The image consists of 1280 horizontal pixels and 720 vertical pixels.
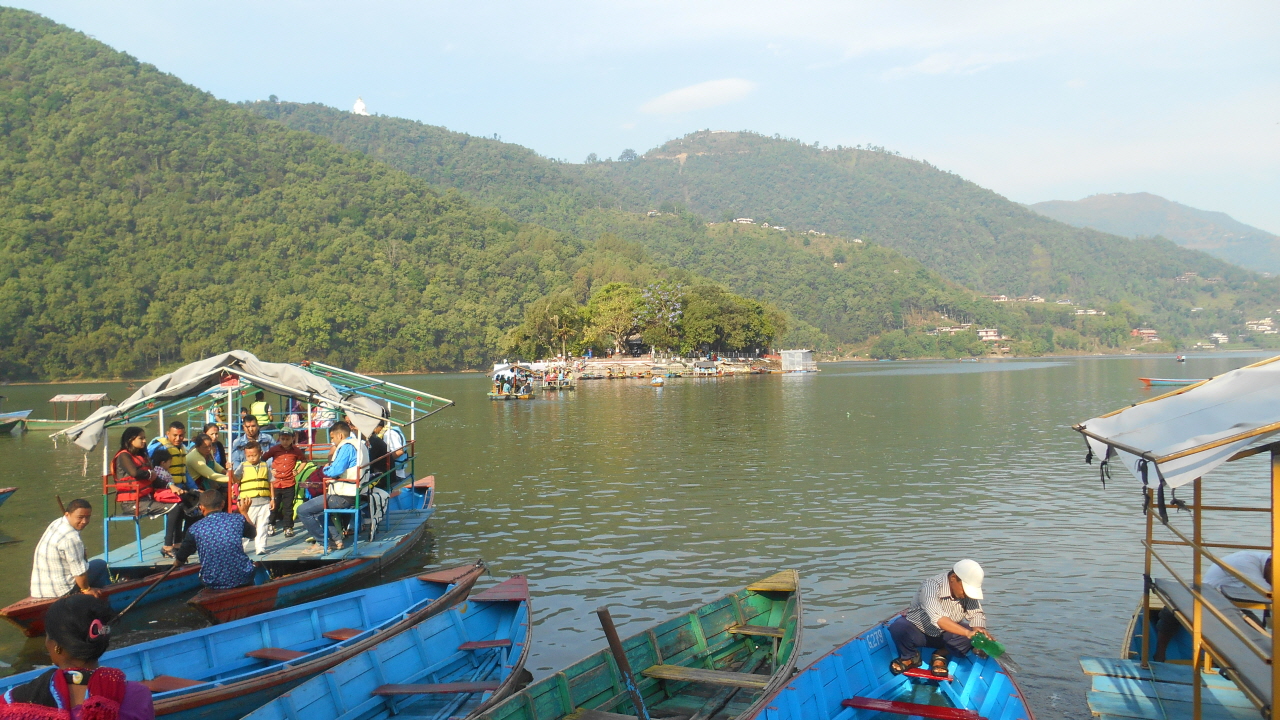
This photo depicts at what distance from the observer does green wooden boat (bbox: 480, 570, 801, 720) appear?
7.26 meters

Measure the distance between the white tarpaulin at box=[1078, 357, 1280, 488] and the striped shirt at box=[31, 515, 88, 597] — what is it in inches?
454

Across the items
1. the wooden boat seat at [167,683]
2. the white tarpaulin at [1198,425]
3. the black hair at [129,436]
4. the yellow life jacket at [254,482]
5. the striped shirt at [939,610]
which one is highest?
the white tarpaulin at [1198,425]

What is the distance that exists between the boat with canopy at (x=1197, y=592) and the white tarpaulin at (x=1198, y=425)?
0.04 feet

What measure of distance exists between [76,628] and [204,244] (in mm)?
133539

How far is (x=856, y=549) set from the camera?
1586cm

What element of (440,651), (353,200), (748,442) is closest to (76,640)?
(440,651)

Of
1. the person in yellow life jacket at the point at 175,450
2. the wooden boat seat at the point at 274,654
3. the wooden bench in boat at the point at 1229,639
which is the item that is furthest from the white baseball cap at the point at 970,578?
the person in yellow life jacket at the point at 175,450

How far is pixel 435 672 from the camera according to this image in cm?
884

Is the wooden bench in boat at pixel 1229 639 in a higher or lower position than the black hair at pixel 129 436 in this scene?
lower

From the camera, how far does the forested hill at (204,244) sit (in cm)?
10075

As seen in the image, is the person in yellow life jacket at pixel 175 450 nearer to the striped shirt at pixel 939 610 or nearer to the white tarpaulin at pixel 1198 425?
the striped shirt at pixel 939 610

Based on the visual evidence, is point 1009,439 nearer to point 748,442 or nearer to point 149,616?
point 748,442

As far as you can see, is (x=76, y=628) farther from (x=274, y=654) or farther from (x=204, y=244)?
(x=204, y=244)

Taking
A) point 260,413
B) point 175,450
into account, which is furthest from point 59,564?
point 260,413
